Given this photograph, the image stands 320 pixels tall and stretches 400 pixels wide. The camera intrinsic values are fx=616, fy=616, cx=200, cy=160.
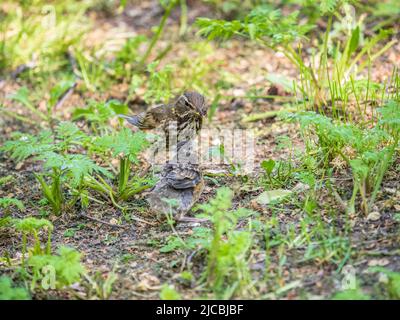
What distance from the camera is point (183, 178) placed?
16.3 feet

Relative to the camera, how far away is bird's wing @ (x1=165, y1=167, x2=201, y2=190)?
4953 mm

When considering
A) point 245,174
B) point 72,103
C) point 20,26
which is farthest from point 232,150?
point 20,26

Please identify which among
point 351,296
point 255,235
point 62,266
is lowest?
point 351,296

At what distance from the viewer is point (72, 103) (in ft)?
24.3

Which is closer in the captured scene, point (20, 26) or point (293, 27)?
point (293, 27)

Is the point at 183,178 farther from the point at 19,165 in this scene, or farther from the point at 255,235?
the point at 19,165

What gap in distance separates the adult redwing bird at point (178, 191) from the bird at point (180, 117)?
2.27 ft

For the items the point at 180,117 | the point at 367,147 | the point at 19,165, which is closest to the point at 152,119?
the point at 180,117

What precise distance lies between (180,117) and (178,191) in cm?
109

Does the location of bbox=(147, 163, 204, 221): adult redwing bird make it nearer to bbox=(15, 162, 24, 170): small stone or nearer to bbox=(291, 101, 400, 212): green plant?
bbox=(291, 101, 400, 212): green plant

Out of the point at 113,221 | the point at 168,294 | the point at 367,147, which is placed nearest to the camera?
the point at 168,294

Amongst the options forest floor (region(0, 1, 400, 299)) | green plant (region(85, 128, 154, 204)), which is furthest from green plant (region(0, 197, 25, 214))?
green plant (region(85, 128, 154, 204))

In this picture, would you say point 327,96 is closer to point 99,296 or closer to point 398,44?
point 398,44

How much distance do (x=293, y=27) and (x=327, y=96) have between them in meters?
0.92
